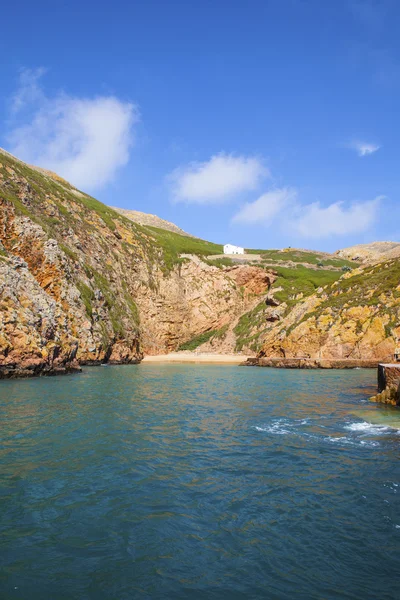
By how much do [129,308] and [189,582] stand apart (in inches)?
2718

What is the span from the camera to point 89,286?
59.6 meters

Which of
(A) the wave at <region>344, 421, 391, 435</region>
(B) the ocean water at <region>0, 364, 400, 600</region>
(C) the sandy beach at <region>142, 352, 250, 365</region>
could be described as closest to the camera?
(B) the ocean water at <region>0, 364, 400, 600</region>

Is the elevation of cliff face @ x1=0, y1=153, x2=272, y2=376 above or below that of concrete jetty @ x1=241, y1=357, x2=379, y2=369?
above

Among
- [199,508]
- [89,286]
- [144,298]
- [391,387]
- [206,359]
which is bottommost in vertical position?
[206,359]

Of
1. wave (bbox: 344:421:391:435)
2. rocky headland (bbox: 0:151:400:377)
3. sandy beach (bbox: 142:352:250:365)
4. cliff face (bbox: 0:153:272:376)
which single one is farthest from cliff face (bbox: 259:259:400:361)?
wave (bbox: 344:421:391:435)

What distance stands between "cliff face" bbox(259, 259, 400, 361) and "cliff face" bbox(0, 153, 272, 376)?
83.0 ft

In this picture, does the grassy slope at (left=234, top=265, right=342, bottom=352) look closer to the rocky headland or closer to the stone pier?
the rocky headland

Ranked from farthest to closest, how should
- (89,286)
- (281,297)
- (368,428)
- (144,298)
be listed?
1. (281,297)
2. (144,298)
3. (89,286)
4. (368,428)

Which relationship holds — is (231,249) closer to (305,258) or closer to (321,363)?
(305,258)

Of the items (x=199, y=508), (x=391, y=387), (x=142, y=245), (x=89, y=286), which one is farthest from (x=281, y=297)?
(x=199, y=508)

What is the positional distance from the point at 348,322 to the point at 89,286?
1492 inches

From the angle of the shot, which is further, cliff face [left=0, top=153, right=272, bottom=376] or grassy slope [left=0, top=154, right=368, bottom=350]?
grassy slope [left=0, top=154, right=368, bottom=350]

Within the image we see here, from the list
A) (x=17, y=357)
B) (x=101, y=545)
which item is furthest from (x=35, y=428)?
(x=17, y=357)

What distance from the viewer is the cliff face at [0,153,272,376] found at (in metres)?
38.8
